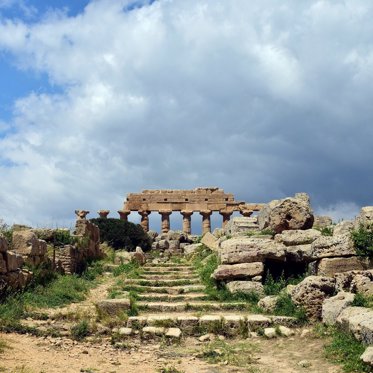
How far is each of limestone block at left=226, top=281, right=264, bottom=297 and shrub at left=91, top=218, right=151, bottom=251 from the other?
1705cm

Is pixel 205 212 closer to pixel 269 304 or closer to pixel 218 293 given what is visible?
pixel 218 293

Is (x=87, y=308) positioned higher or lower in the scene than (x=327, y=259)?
lower

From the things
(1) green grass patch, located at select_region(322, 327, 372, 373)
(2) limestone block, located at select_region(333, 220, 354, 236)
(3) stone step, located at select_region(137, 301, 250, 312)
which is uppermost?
(2) limestone block, located at select_region(333, 220, 354, 236)

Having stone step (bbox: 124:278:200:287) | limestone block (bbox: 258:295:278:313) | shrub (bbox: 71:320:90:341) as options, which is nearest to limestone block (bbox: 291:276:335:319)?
limestone block (bbox: 258:295:278:313)

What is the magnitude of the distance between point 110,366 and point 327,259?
7.12m

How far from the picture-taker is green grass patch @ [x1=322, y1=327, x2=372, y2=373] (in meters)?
7.50

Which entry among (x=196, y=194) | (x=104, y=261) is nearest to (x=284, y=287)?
(x=104, y=261)

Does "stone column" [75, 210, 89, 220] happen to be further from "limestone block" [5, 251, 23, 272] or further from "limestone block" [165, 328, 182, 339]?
"limestone block" [165, 328, 182, 339]

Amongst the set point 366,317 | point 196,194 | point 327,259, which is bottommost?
point 366,317

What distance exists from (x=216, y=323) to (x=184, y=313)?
2.02 m

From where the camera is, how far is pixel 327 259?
13.3 meters

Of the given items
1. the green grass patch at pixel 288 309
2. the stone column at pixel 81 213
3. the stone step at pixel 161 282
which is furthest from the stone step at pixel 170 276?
the stone column at pixel 81 213

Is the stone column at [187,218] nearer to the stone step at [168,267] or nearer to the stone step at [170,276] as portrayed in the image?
the stone step at [168,267]

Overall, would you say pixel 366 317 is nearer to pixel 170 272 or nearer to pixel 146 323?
pixel 146 323
